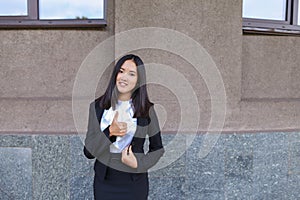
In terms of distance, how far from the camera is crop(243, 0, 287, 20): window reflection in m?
4.14

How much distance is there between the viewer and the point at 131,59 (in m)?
2.02

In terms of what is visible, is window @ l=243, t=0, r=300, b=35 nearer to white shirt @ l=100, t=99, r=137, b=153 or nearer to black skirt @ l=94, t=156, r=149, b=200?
white shirt @ l=100, t=99, r=137, b=153

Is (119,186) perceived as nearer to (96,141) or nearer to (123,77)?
(96,141)

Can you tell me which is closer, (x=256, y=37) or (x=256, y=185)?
(x=256, y=185)

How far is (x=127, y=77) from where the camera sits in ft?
6.51

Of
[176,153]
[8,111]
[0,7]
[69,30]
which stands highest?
[0,7]

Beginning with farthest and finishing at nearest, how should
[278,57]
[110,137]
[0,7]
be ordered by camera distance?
1. [278,57]
2. [0,7]
3. [110,137]

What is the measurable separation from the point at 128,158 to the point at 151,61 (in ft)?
6.07

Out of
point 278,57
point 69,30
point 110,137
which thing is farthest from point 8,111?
point 278,57

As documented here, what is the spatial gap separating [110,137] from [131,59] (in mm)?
484

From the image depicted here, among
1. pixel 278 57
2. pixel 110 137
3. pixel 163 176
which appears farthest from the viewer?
pixel 278 57

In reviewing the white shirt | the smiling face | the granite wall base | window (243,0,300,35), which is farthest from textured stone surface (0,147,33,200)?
window (243,0,300,35)

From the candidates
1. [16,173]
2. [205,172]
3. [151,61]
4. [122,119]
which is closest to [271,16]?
[151,61]

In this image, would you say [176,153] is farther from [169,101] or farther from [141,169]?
[141,169]
